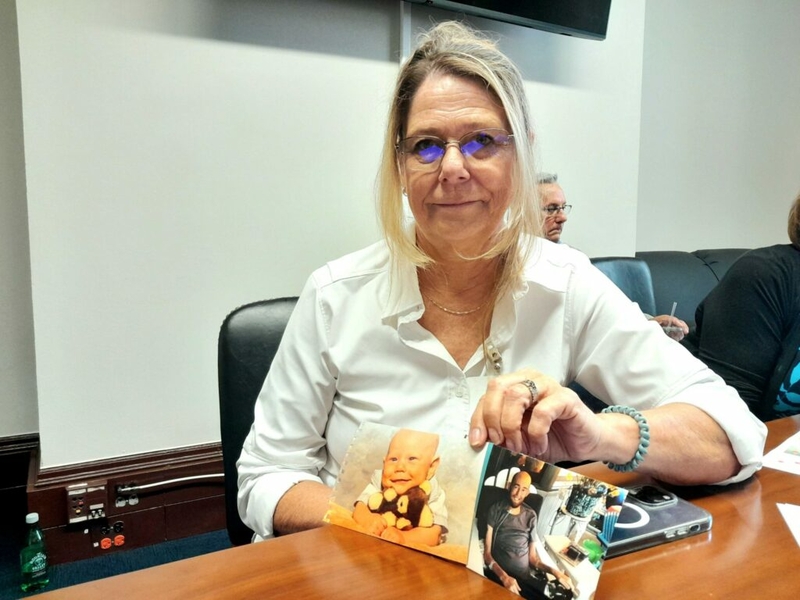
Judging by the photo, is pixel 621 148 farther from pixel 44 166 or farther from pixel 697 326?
pixel 44 166

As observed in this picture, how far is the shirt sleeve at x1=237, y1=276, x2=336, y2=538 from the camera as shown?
981 mm

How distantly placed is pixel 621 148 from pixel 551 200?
68cm

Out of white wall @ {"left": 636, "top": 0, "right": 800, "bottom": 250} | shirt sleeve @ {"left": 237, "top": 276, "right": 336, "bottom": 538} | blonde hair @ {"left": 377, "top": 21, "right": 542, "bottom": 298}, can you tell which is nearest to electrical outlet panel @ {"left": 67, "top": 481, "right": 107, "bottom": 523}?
shirt sleeve @ {"left": 237, "top": 276, "right": 336, "bottom": 538}

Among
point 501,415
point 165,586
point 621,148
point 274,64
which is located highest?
point 274,64

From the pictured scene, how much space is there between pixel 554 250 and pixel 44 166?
1490mm

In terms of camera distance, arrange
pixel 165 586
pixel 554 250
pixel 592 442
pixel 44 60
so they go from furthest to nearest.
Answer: pixel 44 60 < pixel 554 250 < pixel 592 442 < pixel 165 586

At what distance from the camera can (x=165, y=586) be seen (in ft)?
2.01

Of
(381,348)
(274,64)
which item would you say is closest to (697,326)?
(381,348)

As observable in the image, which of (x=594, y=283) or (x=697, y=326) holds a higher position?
(x=594, y=283)

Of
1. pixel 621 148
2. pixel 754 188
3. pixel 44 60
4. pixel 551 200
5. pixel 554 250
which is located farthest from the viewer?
pixel 754 188

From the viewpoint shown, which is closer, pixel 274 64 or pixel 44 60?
pixel 44 60

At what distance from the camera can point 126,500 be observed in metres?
1.93

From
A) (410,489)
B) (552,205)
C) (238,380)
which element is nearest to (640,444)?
(410,489)

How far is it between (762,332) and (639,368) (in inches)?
27.1
